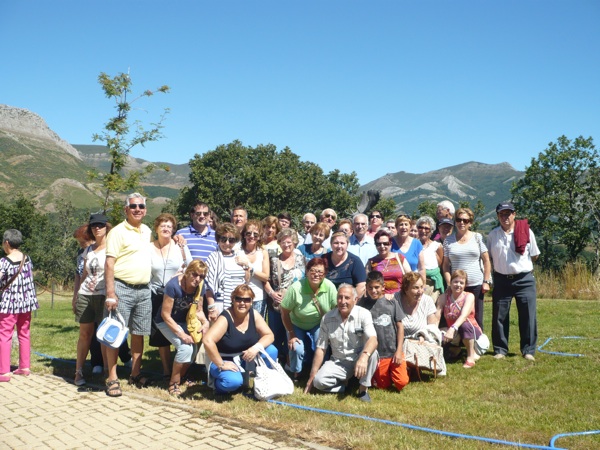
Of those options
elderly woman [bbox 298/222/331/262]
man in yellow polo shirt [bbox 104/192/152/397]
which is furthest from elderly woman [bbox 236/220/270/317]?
man in yellow polo shirt [bbox 104/192/152/397]

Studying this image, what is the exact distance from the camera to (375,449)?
3.92 meters

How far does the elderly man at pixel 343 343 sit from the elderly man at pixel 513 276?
225cm

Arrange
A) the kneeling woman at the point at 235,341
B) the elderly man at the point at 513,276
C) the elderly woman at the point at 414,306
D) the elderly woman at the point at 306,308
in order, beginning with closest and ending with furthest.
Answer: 1. the kneeling woman at the point at 235,341
2. the elderly woman at the point at 306,308
3. the elderly woman at the point at 414,306
4. the elderly man at the point at 513,276

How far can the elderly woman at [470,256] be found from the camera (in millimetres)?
6738

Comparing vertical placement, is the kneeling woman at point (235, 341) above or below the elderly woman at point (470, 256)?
below

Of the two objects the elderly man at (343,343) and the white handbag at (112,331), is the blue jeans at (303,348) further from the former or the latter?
the white handbag at (112,331)

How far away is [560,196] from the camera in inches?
1006

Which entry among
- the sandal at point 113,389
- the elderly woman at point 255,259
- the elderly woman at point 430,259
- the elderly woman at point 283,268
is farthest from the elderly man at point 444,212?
the sandal at point 113,389

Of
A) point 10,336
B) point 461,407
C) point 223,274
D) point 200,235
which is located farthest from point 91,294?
point 461,407

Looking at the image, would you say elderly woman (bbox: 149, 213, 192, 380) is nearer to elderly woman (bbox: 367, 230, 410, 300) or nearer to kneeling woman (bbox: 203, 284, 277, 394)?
kneeling woman (bbox: 203, 284, 277, 394)

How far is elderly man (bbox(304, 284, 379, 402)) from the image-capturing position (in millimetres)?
5488

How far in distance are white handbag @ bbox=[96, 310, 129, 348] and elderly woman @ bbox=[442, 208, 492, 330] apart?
3998 millimetres

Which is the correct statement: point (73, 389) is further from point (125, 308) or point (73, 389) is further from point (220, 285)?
point (220, 285)

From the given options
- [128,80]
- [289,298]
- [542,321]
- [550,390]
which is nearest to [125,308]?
[289,298]
